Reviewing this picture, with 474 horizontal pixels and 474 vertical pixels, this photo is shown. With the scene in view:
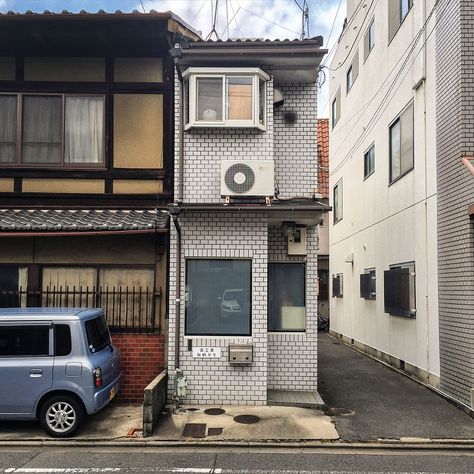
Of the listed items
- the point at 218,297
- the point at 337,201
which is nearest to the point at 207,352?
the point at 218,297

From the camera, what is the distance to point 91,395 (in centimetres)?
723

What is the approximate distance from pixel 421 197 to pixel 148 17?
21.7 feet

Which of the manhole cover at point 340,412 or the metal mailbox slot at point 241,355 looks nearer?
the manhole cover at point 340,412

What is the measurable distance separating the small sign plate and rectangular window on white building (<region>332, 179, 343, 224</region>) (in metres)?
12.3

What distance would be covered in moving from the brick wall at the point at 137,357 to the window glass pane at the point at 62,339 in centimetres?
167

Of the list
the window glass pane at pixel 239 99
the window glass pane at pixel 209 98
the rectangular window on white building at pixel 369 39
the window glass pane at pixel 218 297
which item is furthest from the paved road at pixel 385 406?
the rectangular window on white building at pixel 369 39

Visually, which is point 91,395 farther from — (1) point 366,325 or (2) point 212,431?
(1) point 366,325

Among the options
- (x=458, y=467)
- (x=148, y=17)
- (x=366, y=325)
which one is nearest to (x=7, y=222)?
(x=148, y=17)

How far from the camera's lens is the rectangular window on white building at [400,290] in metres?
11.4

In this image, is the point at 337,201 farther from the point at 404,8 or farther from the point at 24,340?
the point at 24,340

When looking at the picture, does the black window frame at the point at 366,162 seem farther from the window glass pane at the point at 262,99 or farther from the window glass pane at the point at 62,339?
the window glass pane at the point at 62,339

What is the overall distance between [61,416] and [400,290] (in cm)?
800

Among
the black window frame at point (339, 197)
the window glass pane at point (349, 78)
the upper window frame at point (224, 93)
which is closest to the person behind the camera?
the upper window frame at point (224, 93)

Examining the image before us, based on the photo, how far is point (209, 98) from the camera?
9.20m
